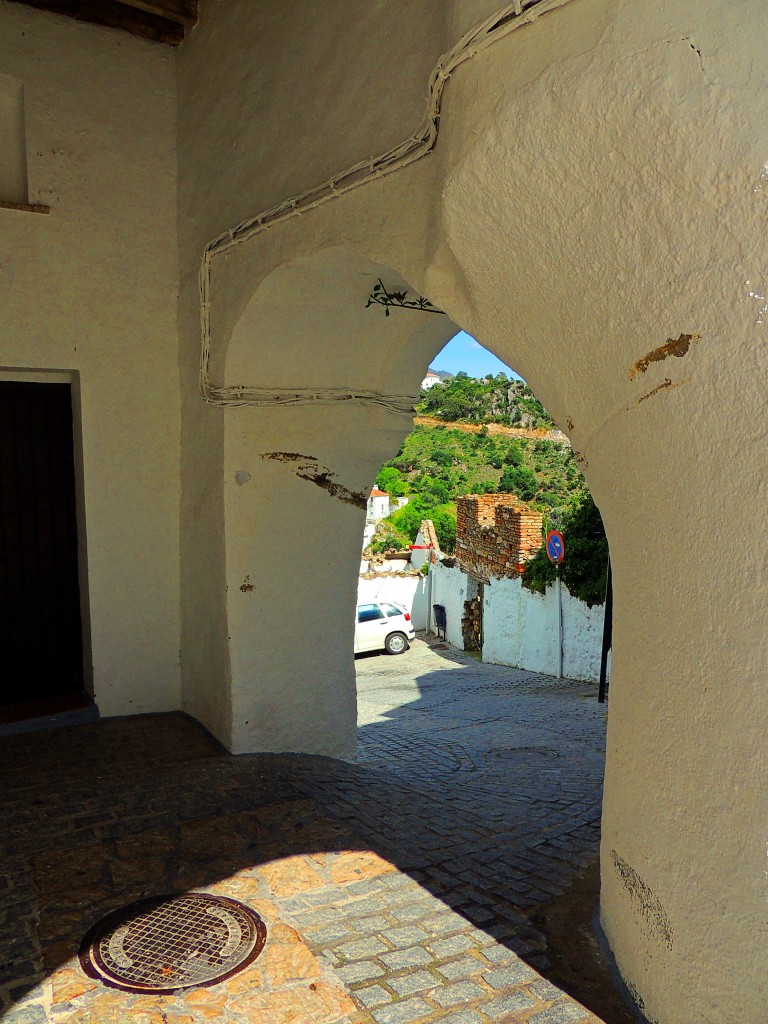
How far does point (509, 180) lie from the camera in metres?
2.65

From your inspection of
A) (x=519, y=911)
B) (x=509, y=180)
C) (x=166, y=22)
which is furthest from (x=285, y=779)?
(x=166, y=22)

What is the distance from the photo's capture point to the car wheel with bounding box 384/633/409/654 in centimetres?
1677

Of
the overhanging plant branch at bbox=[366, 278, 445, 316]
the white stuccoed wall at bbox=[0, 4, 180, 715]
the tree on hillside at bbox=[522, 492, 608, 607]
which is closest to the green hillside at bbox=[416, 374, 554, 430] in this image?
the tree on hillside at bbox=[522, 492, 608, 607]

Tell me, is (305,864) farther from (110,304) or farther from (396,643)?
(396,643)

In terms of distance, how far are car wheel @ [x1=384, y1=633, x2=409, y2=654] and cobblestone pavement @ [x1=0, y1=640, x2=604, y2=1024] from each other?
33.7 feet

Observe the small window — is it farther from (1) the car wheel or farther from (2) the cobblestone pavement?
(2) the cobblestone pavement

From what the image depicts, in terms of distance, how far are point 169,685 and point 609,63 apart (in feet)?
16.9

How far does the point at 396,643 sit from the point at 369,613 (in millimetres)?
971

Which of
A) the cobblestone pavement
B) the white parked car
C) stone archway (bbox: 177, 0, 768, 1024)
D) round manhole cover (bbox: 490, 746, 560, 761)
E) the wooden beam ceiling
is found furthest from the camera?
the white parked car

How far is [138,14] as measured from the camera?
563cm

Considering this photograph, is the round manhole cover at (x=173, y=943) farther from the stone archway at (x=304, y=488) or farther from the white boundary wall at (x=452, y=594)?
the white boundary wall at (x=452, y=594)

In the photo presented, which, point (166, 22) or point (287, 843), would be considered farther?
point (166, 22)

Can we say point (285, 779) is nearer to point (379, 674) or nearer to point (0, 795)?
point (0, 795)

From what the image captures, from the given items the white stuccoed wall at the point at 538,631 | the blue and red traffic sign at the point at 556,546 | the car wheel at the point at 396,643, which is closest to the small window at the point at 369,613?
the car wheel at the point at 396,643
